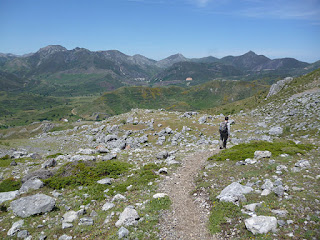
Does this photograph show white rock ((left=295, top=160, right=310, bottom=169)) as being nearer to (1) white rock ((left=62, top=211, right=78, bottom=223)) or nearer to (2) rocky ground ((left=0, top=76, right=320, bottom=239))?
(2) rocky ground ((left=0, top=76, right=320, bottom=239))

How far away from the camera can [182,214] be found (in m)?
10.6

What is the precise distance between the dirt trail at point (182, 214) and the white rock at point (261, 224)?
5.93 ft

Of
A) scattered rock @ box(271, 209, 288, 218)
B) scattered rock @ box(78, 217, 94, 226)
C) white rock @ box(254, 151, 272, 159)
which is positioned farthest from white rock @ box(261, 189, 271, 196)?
scattered rock @ box(78, 217, 94, 226)

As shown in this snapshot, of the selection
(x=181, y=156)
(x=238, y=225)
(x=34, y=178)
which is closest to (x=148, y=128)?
(x=181, y=156)

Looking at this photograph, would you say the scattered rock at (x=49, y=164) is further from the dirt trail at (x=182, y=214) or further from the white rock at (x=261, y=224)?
the white rock at (x=261, y=224)

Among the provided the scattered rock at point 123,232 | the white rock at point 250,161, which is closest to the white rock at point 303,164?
the white rock at point 250,161

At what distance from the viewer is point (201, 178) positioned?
14.4m

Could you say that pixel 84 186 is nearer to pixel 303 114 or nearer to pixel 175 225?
pixel 175 225

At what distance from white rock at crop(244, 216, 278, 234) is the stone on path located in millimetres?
11517

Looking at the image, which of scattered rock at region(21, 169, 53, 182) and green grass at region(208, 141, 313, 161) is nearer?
green grass at region(208, 141, 313, 161)

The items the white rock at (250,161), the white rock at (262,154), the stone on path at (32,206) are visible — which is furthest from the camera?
the white rock at (262,154)

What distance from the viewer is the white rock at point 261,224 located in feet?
26.0

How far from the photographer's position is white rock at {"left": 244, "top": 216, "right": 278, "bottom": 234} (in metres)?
7.93

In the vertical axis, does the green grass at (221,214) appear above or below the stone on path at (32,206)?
above
